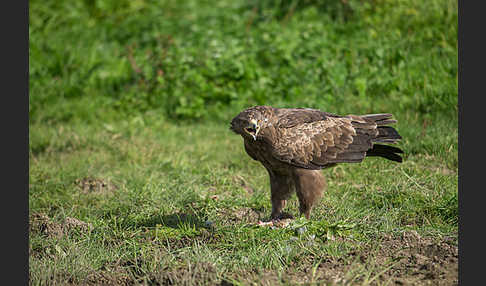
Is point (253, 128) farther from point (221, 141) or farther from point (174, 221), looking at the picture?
point (221, 141)

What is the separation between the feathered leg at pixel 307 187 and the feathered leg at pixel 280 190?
26 cm

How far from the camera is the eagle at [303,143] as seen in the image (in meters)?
5.28

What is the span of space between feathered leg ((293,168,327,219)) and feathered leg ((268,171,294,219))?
0.87 ft

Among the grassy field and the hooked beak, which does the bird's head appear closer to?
the hooked beak

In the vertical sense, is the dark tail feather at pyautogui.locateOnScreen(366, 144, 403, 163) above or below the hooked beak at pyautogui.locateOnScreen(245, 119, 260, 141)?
below

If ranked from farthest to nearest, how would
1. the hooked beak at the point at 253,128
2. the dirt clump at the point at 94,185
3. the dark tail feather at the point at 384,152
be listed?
→ the dirt clump at the point at 94,185 < the dark tail feather at the point at 384,152 < the hooked beak at the point at 253,128

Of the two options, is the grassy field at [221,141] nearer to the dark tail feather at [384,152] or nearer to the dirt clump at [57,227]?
the dirt clump at [57,227]

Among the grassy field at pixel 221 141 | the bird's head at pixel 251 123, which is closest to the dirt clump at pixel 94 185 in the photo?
the grassy field at pixel 221 141

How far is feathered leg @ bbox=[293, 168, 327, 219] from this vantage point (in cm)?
542

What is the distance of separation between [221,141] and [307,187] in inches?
119

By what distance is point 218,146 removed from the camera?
26.5ft

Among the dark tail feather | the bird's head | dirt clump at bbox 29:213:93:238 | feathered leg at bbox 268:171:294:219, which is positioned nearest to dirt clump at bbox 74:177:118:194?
dirt clump at bbox 29:213:93:238

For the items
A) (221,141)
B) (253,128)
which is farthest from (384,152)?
(221,141)

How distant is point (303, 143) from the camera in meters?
5.49
